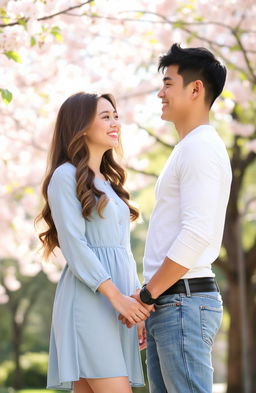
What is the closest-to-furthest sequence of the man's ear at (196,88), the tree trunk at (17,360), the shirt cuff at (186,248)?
the shirt cuff at (186,248)
the man's ear at (196,88)
the tree trunk at (17,360)

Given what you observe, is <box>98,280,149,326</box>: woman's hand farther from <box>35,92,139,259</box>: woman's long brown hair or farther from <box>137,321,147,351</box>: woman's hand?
<box>35,92,139,259</box>: woman's long brown hair

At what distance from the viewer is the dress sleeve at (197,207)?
3230 millimetres

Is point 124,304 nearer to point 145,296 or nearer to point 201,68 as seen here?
point 145,296

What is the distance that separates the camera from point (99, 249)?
3.65m

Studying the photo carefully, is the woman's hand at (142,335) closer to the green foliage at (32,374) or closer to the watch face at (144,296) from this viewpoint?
the watch face at (144,296)

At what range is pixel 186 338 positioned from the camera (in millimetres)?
3248

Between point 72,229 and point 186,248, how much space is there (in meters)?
0.58

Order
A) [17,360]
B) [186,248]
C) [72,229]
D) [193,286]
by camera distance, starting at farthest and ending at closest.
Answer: [17,360] < [72,229] < [193,286] < [186,248]

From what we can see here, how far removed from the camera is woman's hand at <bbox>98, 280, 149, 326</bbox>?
3387mm

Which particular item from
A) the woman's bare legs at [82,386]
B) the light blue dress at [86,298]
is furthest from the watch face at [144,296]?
the woman's bare legs at [82,386]

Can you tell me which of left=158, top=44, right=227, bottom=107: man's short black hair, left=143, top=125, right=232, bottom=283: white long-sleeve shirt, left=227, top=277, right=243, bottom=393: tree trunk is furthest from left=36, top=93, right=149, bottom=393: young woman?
left=227, top=277, right=243, bottom=393: tree trunk

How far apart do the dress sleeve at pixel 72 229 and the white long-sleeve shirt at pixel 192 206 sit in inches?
9.1

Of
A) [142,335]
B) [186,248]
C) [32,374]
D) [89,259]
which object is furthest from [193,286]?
[32,374]

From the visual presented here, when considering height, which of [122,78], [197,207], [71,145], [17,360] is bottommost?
[17,360]
